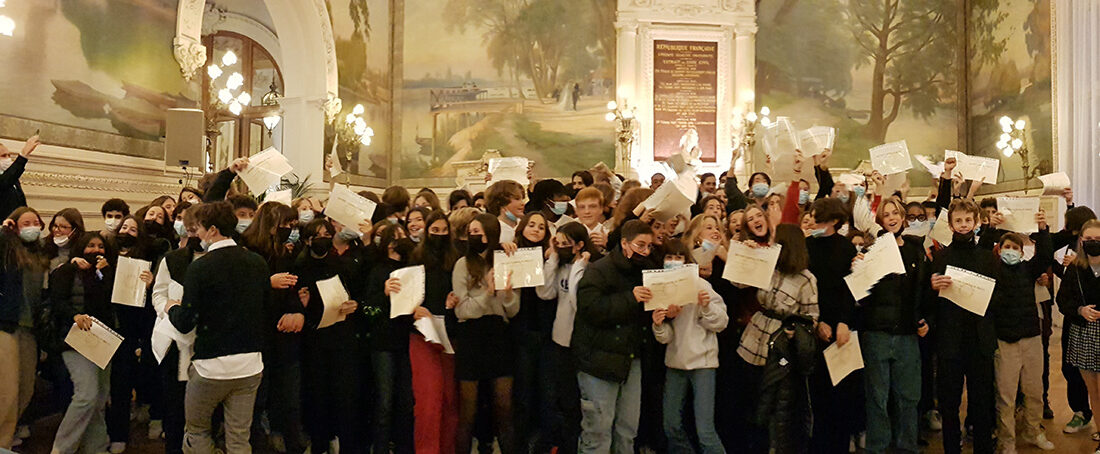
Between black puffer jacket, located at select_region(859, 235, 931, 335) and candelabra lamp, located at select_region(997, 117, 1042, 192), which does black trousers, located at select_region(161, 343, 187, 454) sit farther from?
candelabra lamp, located at select_region(997, 117, 1042, 192)

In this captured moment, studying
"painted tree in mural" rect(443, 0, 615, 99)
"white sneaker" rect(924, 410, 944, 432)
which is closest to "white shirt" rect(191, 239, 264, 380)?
"white sneaker" rect(924, 410, 944, 432)

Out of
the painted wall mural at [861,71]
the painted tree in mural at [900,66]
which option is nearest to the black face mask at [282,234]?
the painted wall mural at [861,71]

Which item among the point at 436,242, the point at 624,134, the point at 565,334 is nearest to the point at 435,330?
the point at 436,242

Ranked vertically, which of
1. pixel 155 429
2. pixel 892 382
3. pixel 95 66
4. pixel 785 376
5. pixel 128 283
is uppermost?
pixel 95 66

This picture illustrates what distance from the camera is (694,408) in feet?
15.4

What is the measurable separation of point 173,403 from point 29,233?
1546 millimetres

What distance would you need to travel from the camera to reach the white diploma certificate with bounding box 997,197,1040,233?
5695 mm

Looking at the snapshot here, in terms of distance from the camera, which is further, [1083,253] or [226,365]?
[1083,253]

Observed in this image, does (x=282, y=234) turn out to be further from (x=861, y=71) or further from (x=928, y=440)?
(x=861, y=71)

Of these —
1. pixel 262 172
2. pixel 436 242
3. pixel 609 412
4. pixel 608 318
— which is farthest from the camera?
pixel 262 172

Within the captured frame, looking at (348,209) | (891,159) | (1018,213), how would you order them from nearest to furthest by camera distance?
(348,209), (1018,213), (891,159)

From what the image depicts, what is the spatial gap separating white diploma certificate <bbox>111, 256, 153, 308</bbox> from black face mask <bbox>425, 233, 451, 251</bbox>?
202cm

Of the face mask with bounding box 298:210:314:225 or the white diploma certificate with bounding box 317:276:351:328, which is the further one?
the face mask with bounding box 298:210:314:225

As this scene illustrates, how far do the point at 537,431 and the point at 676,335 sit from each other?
1.27m
